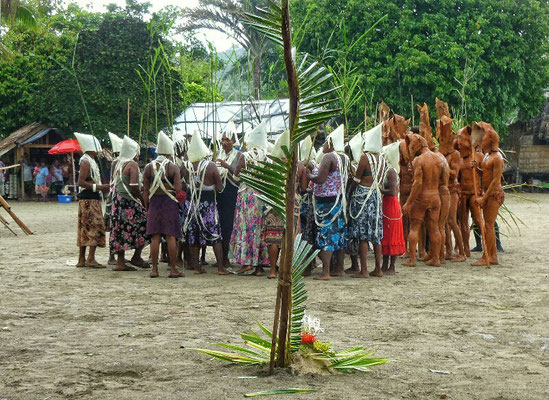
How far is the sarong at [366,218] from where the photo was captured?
9.31 metres

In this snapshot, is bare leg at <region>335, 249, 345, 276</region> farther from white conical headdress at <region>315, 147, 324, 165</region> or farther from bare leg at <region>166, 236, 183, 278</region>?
bare leg at <region>166, 236, 183, 278</region>

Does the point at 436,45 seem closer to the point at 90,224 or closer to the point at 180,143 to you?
the point at 180,143

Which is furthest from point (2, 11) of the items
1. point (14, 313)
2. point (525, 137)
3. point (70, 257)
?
point (525, 137)

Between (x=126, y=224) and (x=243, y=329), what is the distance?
3921mm

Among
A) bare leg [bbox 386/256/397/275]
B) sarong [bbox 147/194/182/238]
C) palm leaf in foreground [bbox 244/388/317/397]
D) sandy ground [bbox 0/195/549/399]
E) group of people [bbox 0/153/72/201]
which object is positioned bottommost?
palm leaf in foreground [bbox 244/388/317/397]

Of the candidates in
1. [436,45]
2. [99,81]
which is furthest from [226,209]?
[99,81]

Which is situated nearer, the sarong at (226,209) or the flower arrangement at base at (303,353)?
the flower arrangement at base at (303,353)

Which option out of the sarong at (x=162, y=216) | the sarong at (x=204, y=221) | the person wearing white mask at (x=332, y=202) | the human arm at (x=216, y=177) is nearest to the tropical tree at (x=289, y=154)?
the person wearing white mask at (x=332, y=202)

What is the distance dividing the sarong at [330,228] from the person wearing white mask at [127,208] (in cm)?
236

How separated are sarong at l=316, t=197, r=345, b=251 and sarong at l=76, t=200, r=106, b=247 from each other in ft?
9.99

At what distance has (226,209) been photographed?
9.98 metres

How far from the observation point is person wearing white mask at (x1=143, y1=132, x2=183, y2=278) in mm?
9172

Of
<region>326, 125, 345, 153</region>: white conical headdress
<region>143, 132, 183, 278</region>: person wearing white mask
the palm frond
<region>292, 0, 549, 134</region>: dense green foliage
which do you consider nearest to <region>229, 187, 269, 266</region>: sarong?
<region>143, 132, 183, 278</region>: person wearing white mask

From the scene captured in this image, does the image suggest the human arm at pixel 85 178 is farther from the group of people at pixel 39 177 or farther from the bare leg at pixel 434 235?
the group of people at pixel 39 177
